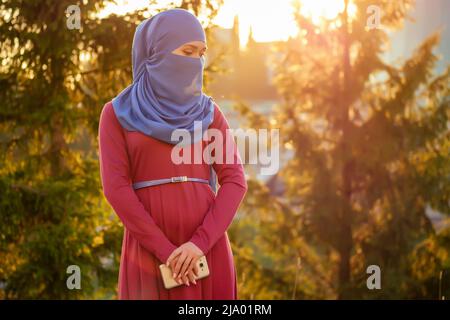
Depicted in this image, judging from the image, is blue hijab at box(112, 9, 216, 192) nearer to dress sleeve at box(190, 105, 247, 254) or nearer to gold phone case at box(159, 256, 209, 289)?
dress sleeve at box(190, 105, 247, 254)

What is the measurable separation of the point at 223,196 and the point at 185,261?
0.32 meters

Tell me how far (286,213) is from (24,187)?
7.52m

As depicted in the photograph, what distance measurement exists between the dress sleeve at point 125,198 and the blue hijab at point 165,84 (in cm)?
9

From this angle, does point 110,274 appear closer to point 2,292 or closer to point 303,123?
point 2,292

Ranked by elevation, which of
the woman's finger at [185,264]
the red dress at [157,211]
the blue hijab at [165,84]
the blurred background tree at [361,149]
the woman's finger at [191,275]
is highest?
the blurred background tree at [361,149]

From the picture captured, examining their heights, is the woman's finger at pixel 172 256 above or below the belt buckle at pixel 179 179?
below

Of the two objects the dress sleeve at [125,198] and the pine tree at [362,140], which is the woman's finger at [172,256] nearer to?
the dress sleeve at [125,198]

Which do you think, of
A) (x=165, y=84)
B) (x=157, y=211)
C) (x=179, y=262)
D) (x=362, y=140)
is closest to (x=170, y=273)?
(x=179, y=262)

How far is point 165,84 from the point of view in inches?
114

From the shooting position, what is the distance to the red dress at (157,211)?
2.81m

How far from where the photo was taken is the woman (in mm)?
2809

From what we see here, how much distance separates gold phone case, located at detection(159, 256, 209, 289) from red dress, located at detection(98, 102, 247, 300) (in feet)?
0.11

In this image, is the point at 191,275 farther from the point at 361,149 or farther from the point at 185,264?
the point at 361,149

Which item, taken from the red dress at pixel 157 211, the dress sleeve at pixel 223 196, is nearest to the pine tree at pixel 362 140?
the dress sleeve at pixel 223 196
